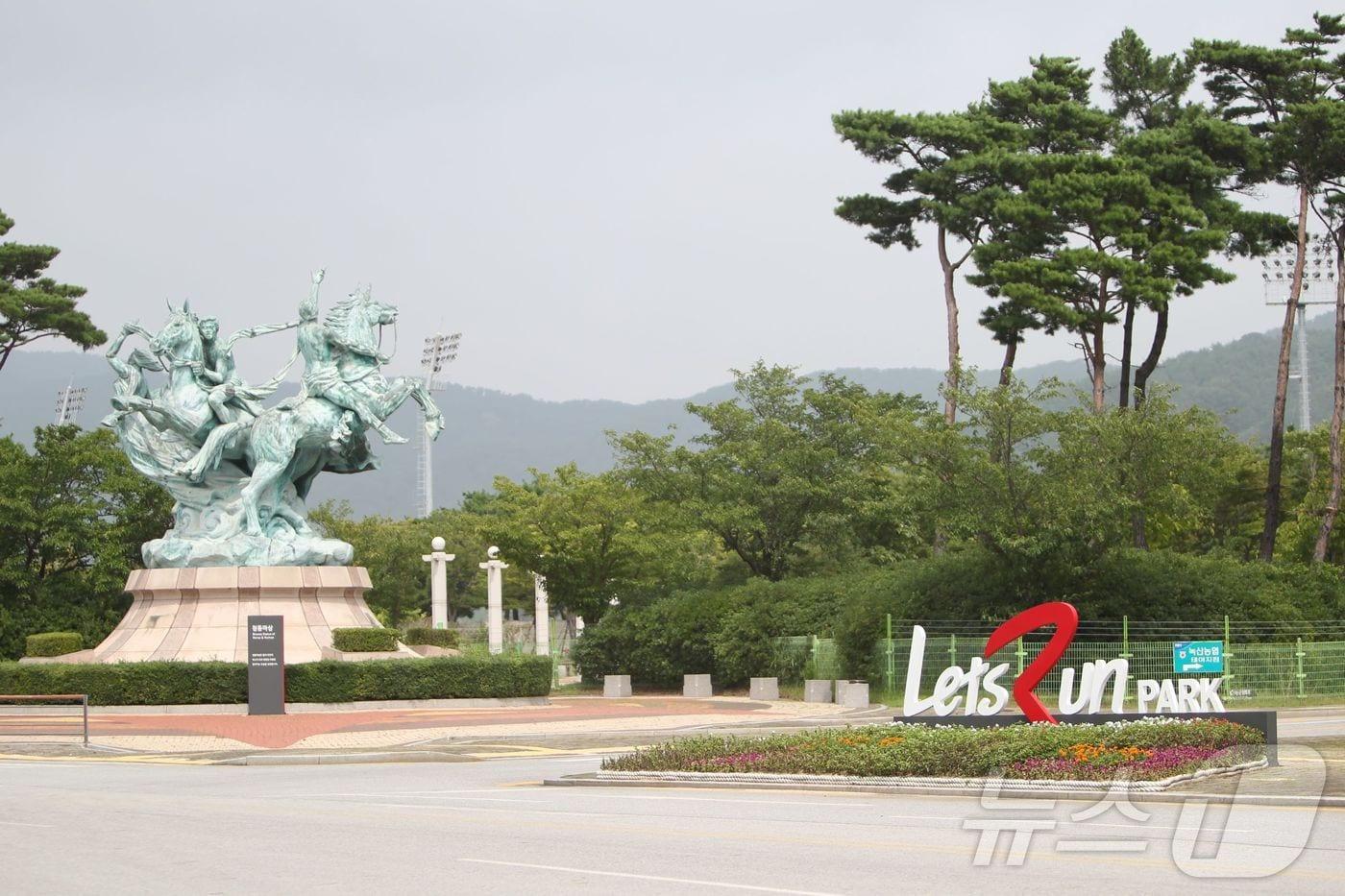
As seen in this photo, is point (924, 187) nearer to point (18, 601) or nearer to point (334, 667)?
point (334, 667)

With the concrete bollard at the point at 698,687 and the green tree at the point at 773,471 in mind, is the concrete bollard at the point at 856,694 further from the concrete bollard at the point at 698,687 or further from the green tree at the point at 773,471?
the green tree at the point at 773,471

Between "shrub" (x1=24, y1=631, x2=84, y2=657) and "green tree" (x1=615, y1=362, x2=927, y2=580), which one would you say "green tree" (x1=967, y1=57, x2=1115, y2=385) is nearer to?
"green tree" (x1=615, y1=362, x2=927, y2=580)

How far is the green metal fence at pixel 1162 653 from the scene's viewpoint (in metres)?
34.1

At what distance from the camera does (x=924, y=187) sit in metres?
48.9

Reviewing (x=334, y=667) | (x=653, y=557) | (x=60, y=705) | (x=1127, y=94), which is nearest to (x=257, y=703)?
(x=334, y=667)

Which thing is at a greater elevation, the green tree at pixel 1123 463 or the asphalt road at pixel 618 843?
the green tree at pixel 1123 463

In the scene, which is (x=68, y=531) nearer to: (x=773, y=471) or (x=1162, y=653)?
(x=773, y=471)

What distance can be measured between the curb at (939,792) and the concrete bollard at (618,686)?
24.7 meters

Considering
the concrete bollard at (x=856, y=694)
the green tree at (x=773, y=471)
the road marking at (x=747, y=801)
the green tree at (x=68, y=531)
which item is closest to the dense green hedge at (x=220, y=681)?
the concrete bollard at (x=856, y=694)

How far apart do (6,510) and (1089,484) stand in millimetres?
32492

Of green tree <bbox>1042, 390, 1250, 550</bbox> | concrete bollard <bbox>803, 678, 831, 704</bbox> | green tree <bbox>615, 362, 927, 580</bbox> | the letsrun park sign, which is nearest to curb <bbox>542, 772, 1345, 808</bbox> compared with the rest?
the letsrun park sign

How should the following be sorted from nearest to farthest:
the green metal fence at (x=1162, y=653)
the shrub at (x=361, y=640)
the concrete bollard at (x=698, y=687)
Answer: the green metal fence at (x=1162, y=653) < the shrub at (x=361, y=640) < the concrete bollard at (x=698, y=687)

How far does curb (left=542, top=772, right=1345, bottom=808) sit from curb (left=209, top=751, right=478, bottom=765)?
5405 mm

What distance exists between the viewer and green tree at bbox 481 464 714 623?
49688mm
